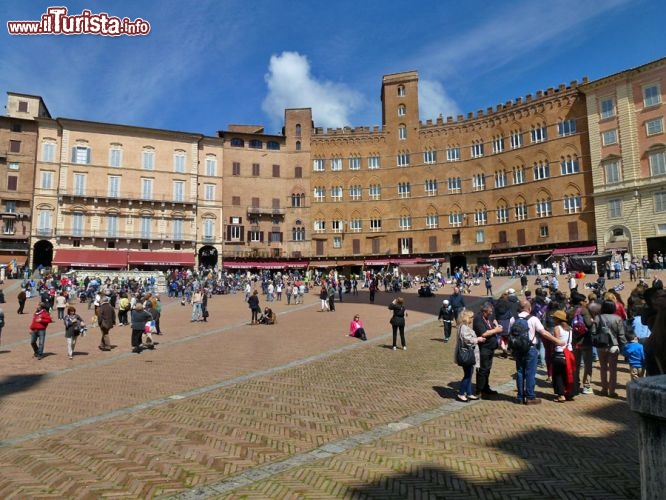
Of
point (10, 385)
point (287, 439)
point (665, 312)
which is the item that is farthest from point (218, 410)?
point (665, 312)

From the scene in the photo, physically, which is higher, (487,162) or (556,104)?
(556,104)

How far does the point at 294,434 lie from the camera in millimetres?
6922

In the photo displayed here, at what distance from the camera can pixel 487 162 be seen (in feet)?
172

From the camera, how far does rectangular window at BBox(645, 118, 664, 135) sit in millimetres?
40469

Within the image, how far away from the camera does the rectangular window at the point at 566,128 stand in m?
46.9

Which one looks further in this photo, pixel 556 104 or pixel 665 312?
pixel 556 104

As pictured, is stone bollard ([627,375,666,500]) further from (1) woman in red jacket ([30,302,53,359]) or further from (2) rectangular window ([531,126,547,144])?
(2) rectangular window ([531,126,547,144])

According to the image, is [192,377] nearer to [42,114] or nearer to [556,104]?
[556,104]

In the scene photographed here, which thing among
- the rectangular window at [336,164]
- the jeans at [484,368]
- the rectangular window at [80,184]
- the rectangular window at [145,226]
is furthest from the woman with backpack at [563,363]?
the rectangular window at [80,184]

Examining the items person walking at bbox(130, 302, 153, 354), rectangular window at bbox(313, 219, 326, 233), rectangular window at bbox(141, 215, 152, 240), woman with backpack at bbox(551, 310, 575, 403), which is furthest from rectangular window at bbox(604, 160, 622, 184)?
rectangular window at bbox(141, 215, 152, 240)

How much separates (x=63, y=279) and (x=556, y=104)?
4835 cm

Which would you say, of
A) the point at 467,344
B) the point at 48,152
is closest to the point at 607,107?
the point at 467,344

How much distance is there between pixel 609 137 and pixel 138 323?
45800 mm

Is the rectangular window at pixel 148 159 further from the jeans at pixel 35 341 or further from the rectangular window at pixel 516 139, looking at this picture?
the jeans at pixel 35 341
